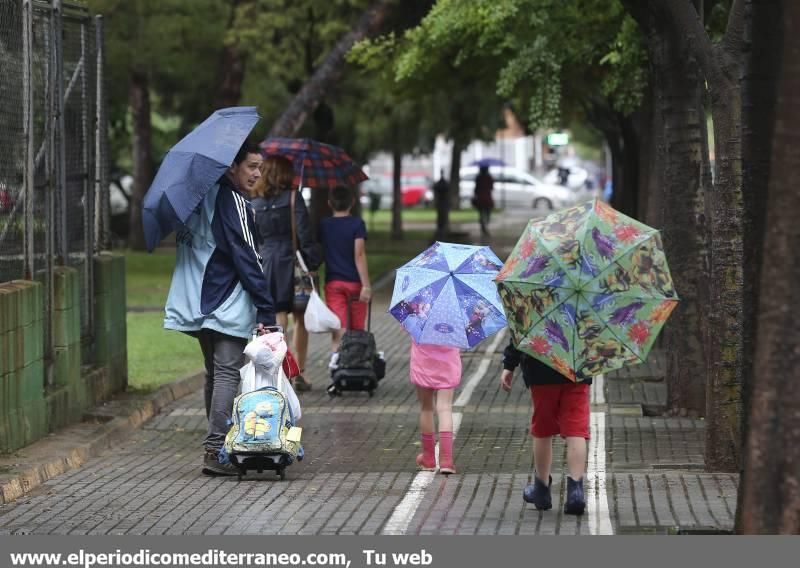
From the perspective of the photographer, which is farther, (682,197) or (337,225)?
(337,225)

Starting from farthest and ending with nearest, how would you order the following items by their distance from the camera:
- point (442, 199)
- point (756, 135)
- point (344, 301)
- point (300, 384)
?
point (442, 199), point (300, 384), point (344, 301), point (756, 135)

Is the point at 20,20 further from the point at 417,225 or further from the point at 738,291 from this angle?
the point at 417,225

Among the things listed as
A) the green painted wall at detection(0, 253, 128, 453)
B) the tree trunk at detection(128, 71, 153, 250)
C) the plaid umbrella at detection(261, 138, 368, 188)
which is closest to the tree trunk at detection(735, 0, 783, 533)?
the green painted wall at detection(0, 253, 128, 453)

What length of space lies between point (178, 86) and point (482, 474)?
30.9 m

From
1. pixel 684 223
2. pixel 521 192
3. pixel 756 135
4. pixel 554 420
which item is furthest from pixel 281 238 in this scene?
pixel 521 192

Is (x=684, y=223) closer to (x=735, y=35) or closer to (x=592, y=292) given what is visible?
(x=735, y=35)

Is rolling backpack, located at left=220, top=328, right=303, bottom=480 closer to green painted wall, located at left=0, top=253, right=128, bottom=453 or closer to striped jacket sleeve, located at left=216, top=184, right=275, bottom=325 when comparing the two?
striped jacket sleeve, located at left=216, top=184, right=275, bottom=325

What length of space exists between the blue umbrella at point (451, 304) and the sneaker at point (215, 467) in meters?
1.39

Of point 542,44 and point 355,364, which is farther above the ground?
point 542,44

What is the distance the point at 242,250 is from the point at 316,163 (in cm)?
480

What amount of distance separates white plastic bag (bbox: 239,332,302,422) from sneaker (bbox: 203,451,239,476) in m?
0.49

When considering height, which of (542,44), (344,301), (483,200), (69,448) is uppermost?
(542,44)

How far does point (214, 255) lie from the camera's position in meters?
10.5

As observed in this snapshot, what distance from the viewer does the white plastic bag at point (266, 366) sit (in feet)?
33.6
